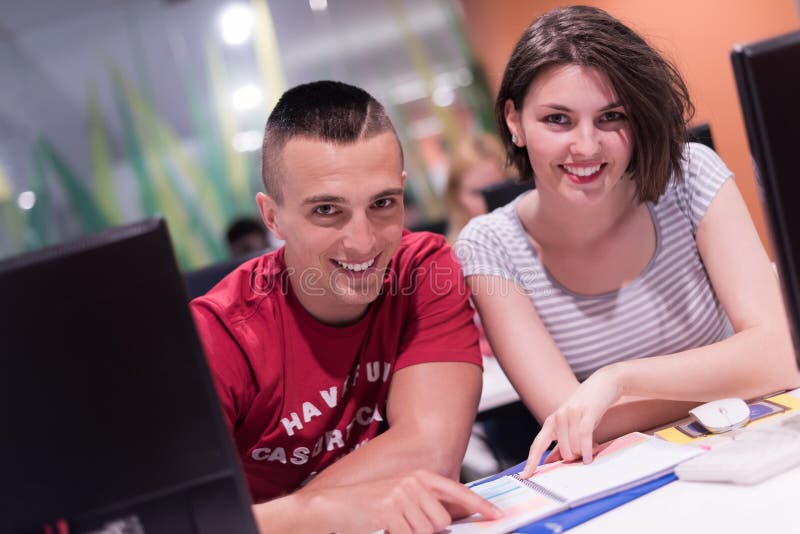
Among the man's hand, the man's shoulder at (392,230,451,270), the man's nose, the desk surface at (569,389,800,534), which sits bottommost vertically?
the desk surface at (569,389,800,534)

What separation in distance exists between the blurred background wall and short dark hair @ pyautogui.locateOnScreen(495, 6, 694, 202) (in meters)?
3.51

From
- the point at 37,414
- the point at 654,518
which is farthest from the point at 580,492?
the point at 37,414

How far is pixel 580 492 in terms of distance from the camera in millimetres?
1104

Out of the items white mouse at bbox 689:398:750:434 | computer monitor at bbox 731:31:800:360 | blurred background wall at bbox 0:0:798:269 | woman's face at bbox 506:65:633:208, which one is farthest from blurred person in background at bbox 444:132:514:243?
computer monitor at bbox 731:31:800:360

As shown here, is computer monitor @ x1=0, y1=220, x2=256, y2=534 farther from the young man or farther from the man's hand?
the young man

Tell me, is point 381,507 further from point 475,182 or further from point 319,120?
point 475,182

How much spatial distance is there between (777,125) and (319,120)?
32.7 inches

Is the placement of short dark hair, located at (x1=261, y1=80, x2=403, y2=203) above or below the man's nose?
above

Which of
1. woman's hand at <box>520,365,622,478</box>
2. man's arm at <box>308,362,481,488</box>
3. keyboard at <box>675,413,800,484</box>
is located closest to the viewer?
keyboard at <box>675,413,800,484</box>

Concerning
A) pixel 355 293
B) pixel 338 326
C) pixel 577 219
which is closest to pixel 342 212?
pixel 355 293

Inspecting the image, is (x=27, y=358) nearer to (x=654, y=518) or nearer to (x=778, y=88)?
(x=654, y=518)

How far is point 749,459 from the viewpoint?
1.04 m

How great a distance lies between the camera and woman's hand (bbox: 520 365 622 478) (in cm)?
123

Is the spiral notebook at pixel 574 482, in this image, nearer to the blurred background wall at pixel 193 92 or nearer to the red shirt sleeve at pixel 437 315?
the red shirt sleeve at pixel 437 315
